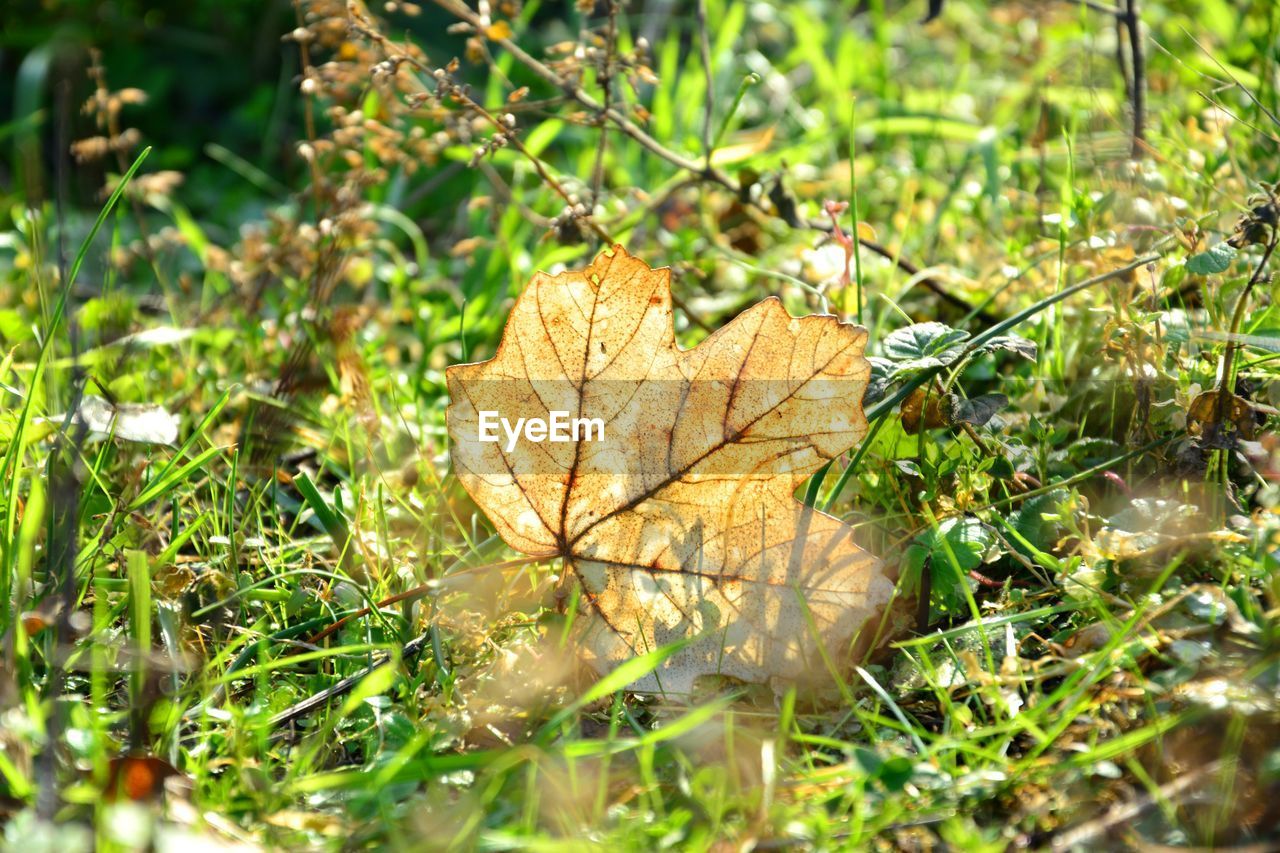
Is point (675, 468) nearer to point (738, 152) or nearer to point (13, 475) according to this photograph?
point (13, 475)

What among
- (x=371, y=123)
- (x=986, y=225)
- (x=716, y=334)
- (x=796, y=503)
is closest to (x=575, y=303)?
(x=716, y=334)

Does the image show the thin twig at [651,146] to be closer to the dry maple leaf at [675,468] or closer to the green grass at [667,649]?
the green grass at [667,649]

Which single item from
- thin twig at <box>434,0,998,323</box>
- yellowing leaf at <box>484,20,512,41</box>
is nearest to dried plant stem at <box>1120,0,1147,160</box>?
thin twig at <box>434,0,998,323</box>

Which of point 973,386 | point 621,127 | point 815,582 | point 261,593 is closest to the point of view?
point 815,582

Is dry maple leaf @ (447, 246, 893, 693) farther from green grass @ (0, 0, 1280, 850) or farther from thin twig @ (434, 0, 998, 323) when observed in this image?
thin twig @ (434, 0, 998, 323)

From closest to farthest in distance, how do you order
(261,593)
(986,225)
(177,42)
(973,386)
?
(261,593) → (973,386) → (986,225) → (177,42)

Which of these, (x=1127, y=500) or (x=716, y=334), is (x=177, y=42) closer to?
(x=716, y=334)
